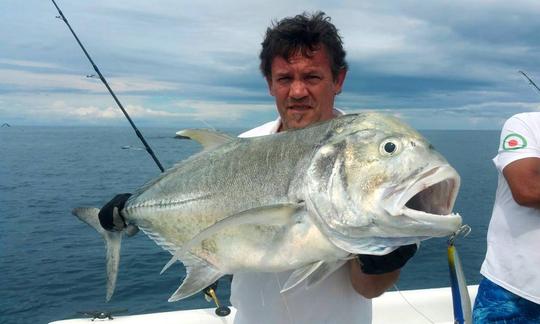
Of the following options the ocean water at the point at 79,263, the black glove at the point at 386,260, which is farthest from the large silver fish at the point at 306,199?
the ocean water at the point at 79,263

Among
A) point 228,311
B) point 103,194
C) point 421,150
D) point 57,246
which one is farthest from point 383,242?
point 103,194

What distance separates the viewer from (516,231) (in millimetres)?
3275

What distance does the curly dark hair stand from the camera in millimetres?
2324

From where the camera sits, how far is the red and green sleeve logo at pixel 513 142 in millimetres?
3219

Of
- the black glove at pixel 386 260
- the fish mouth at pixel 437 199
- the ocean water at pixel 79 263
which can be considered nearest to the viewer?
the fish mouth at pixel 437 199

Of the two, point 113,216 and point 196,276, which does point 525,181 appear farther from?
point 113,216

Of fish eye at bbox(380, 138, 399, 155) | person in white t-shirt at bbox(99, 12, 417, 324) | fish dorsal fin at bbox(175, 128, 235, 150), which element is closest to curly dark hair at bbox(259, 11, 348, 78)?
person in white t-shirt at bbox(99, 12, 417, 324)

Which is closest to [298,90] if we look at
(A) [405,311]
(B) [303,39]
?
(B) [303,39]

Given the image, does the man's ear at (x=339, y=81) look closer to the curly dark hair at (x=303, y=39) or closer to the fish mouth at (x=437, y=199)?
the curly dark hair at (x=303, y=39)

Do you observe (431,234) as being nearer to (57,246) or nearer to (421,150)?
(421,150)

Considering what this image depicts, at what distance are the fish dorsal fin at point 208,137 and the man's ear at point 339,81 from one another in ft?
2.17

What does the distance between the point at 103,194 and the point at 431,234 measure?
20.0 meters

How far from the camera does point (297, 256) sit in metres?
1.79

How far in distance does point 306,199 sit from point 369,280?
2.17 feet
